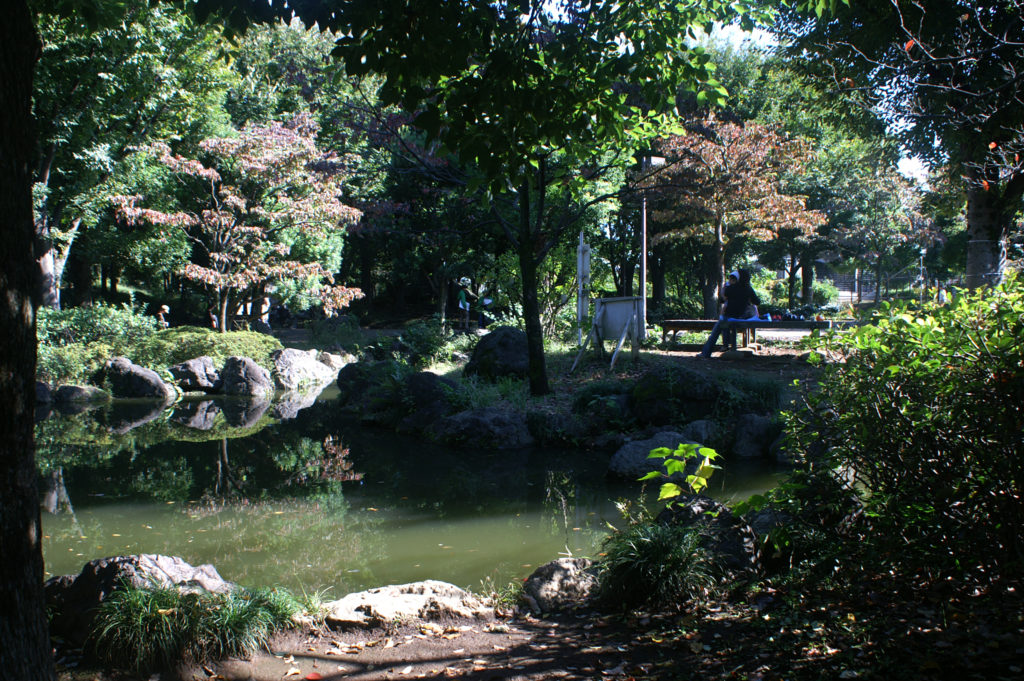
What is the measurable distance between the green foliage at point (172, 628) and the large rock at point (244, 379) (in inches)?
501

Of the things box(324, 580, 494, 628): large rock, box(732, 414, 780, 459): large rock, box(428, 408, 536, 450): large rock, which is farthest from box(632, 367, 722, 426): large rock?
box(324, 580, 494, 628): large rock

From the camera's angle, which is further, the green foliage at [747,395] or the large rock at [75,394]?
the large rock at [75,394]

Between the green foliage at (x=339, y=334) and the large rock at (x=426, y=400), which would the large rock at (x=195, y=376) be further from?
the large rock at (x=426, y=400)

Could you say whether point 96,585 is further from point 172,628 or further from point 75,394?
point 75,394

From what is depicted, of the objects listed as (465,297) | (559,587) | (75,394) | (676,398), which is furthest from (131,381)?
(559,587)

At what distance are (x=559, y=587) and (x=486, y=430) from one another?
565 cm

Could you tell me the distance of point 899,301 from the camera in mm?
3359

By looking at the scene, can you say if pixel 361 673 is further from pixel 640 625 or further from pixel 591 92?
pixel 591 92

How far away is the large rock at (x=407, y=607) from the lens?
12.7 ft

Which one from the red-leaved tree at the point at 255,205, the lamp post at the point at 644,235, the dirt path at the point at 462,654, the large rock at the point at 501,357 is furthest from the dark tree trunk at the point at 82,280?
A: the dirt path at the point at 462,654

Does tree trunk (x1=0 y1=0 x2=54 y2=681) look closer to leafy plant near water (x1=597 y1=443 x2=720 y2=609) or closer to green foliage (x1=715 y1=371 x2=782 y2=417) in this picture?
leafy plant near water (x1=597 y1=443 x2=720 y2=609)

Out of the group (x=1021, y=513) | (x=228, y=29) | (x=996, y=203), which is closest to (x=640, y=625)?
(x=1021, y=513)

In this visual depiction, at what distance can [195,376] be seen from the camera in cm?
1603

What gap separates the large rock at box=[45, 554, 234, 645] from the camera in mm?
3650
